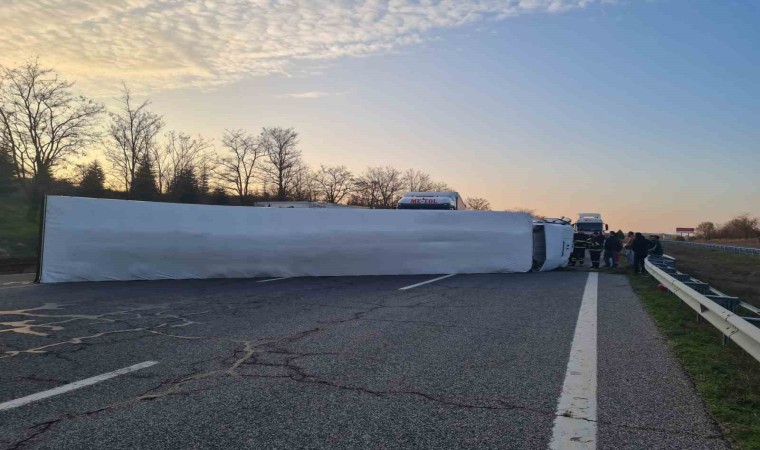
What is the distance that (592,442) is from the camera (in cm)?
355

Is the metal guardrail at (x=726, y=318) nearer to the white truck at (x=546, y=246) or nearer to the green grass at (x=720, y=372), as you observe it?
the green grass at (x=720, y=372)

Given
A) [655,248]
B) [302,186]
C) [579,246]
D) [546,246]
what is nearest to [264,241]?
[546,246]

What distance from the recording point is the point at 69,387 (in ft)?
15.3

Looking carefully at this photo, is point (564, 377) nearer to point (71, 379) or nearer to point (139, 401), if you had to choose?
point (139, 401)

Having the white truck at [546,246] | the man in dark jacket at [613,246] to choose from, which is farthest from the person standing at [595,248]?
the white truck at [546,246]

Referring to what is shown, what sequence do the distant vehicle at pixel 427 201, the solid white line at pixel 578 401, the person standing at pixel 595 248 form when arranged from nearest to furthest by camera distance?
the solid white line at pixel 578 401 → the distant vehicle at pixel 427 201 → the person standing at pixel 595 248

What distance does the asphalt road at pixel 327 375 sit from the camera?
3.67 meters

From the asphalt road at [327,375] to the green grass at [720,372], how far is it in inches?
5.4

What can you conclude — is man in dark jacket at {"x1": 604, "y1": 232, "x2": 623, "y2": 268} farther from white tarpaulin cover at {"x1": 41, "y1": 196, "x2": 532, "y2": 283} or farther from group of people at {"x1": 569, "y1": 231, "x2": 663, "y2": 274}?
white tarpaulin cover at {"x1": 41, "y1": 196, "x2": 532, "y2": 283}

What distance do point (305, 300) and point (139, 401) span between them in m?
6.27

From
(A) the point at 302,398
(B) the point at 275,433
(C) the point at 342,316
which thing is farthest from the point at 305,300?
(B) the point at 275,433

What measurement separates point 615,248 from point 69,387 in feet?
63.1

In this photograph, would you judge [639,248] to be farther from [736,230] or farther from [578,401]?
[736,230]

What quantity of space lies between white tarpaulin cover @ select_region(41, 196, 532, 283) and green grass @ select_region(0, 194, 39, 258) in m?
18.4
